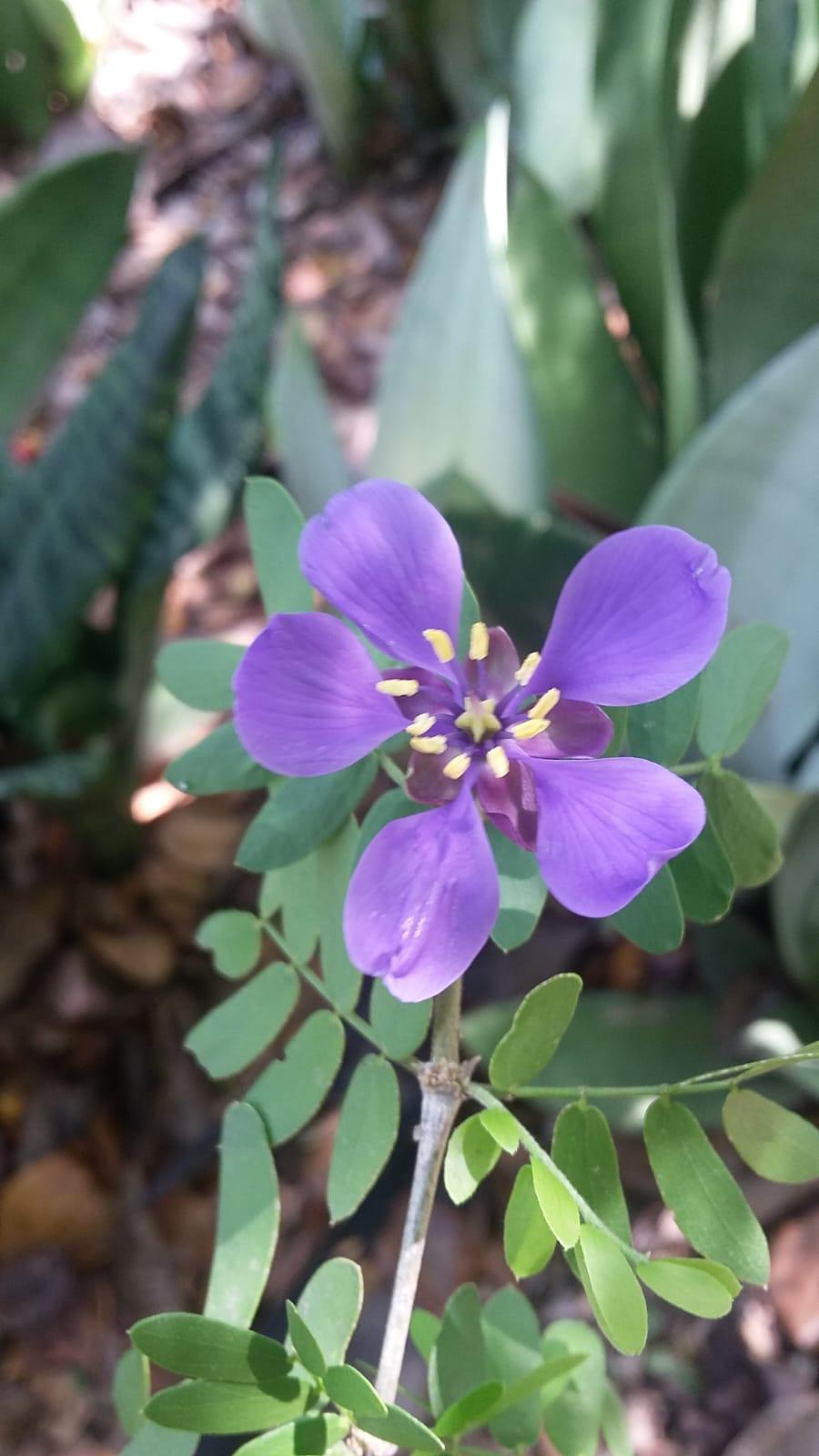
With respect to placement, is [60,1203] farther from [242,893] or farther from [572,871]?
[572,871]

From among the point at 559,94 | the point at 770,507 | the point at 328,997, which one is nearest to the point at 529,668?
the point at 328,997

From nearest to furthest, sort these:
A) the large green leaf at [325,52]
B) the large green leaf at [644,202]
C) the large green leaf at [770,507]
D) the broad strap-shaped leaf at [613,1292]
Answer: the broad strap-shaped leaf at [613,1292] < the large green leaf at [770,507] < the large green leaf at [644,202] < the large green leaf at [325,52]

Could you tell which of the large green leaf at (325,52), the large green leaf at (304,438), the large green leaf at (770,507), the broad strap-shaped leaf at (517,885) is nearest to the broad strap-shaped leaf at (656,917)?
the broad strap-shaped leaf at (517,885)

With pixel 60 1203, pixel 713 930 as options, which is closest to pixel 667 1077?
pixel 713 930

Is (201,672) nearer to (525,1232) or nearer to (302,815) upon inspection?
(302,815)

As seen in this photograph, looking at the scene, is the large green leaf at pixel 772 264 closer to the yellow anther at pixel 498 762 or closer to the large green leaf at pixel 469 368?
the large green leaf at pixel 469 368

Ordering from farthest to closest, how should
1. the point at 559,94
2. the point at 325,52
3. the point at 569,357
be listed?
1. the point at 325,52
2. the point at 559,94
3. the point at 569,357
